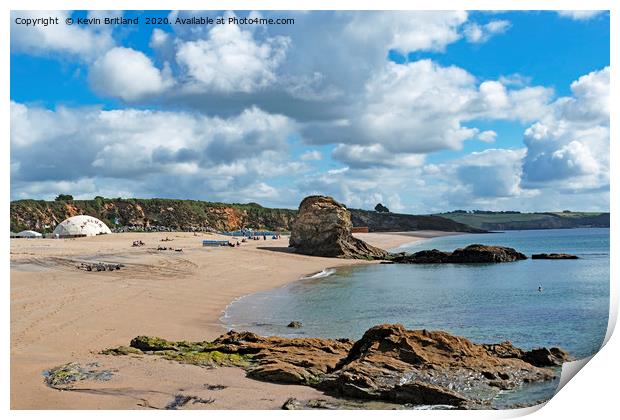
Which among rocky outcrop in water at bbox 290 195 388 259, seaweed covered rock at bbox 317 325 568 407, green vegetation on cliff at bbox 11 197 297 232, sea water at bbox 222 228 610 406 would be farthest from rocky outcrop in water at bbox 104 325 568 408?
green vegetation on cliff at bbox 11 197 297 232

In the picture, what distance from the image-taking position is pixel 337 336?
16031mm

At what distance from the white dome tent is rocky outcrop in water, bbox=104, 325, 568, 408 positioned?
164 feet

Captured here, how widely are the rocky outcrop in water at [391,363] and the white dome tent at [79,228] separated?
164 feet

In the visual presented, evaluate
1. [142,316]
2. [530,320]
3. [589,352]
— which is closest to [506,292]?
[530,320]

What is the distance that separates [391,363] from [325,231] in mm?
40244

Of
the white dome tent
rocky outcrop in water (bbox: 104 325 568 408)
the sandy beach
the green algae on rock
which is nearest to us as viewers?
the sandy beach

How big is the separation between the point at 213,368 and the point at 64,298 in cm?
949

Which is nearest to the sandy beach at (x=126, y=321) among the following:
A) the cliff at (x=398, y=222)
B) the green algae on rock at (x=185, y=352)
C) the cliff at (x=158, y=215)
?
the green algae on rock at (x=185, y=352)

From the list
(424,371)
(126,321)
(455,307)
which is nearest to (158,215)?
(455,307)

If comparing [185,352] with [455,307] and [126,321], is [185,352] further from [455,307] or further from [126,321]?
[455,307]

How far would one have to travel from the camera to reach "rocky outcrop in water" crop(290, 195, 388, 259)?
4981cm

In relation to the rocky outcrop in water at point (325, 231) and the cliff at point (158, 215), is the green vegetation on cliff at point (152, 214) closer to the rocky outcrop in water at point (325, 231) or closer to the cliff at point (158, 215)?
the cliff at point (158, 215)

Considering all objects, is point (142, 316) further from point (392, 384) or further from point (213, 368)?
point (392, 384)

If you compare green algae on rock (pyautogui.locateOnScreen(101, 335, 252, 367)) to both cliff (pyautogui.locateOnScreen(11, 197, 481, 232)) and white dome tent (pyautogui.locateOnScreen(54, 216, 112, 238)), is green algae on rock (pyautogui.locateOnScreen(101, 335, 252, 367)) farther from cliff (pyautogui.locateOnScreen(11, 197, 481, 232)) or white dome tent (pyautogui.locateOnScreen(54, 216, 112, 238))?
cliff (pyautogui.locateOnScreen(11, 197, 481, 232))
